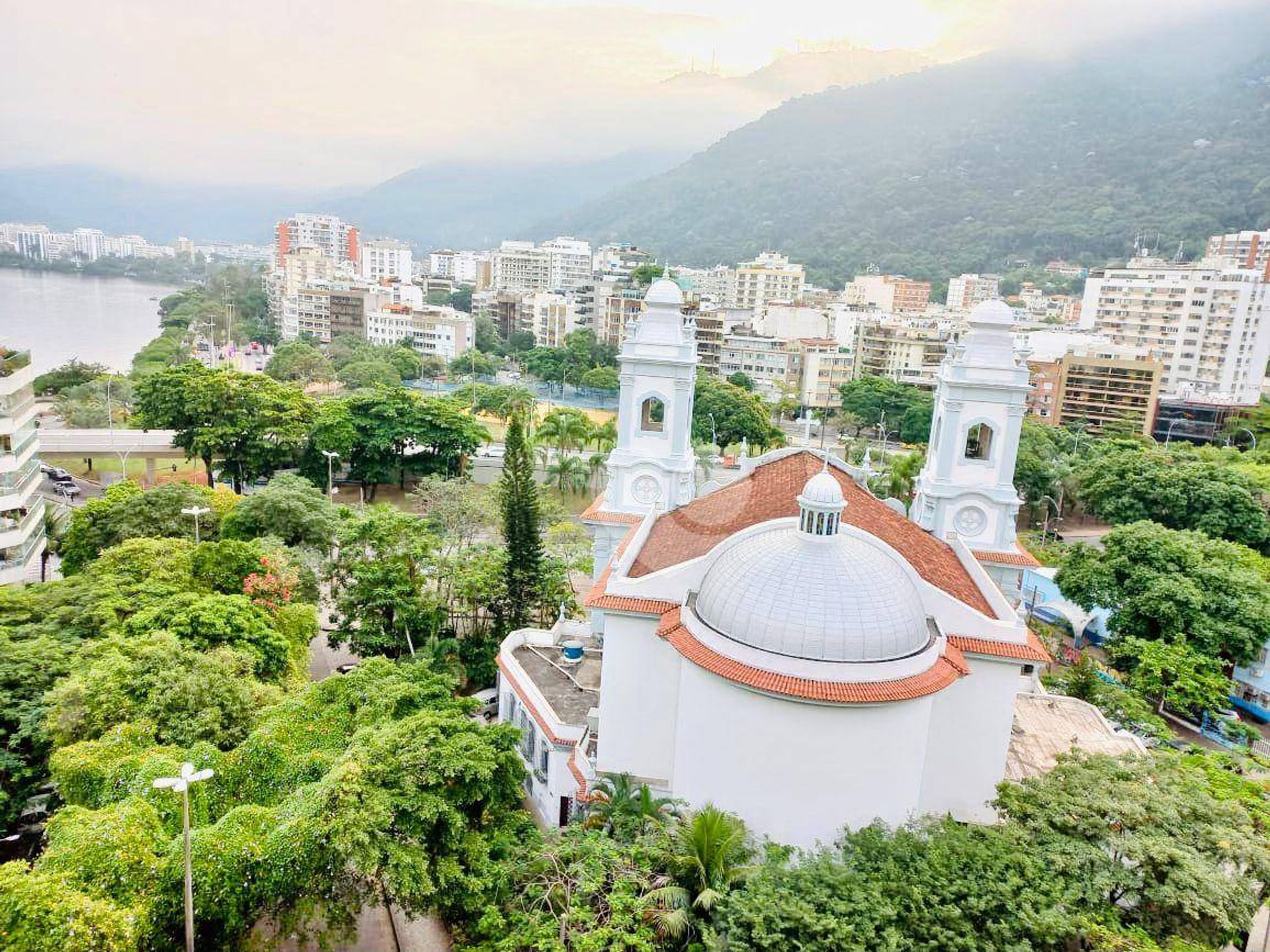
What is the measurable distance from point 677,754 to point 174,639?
10256 mm

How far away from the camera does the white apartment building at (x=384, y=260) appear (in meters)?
143

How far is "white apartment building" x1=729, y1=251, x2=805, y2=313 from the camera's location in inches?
4109

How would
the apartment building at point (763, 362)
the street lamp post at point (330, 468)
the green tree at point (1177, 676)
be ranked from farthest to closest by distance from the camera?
1. the apartment building at point (763, 362)
2. the street lamp post at point (330, 468)
3. the green tree at point (1177, 676)

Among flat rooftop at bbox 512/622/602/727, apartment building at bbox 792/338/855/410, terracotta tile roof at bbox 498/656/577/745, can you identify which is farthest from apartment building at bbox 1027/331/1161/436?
terracotta tile roof at bbox 498/656/577/745

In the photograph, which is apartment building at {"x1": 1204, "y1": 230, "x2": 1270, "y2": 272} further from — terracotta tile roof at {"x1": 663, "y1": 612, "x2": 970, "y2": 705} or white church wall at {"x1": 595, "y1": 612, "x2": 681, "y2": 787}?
white church wall at {"x1": 595, "y1": 612, "x2": 681, "y2": 787}

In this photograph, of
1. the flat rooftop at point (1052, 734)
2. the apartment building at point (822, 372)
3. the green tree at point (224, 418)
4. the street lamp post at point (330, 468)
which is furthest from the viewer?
the apartment building at point (822, 372)

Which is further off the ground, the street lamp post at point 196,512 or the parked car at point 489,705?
the street lamp post at point 196,512

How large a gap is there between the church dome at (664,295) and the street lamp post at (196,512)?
14507 mm

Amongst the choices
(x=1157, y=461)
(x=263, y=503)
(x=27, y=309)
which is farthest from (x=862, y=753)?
(x=27, y=309)

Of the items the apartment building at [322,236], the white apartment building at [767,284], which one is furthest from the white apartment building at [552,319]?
the apartment building at [322,236]

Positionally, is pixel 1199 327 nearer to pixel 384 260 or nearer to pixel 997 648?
pixel 997 648

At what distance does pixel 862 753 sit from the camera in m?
13.1

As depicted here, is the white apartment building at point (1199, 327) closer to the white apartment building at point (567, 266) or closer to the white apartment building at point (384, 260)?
the white apartment building at point (567, 266)

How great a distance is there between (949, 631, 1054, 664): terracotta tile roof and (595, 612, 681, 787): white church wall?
5.04 m
